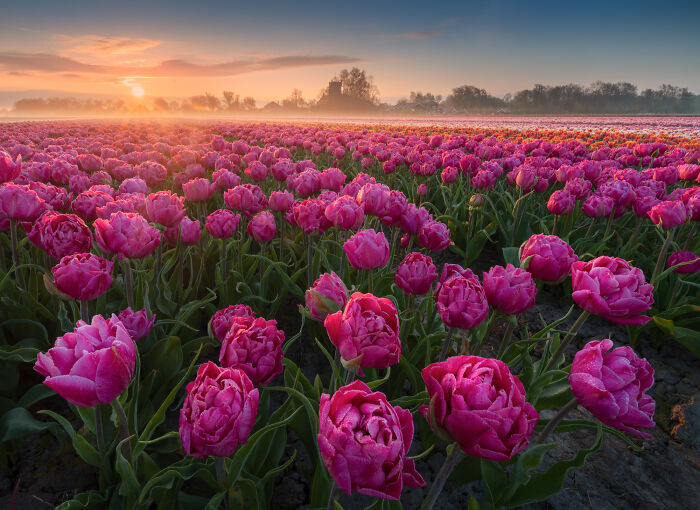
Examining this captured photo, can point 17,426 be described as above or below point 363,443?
below

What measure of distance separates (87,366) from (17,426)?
1.20 m

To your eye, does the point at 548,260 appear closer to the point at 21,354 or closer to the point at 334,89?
the point at 21,354

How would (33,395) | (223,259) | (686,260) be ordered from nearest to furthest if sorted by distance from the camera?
(33,395), (223,259), (686,260)

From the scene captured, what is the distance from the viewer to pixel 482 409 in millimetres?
1098

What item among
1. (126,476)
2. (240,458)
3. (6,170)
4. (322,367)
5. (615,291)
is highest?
(6,170)

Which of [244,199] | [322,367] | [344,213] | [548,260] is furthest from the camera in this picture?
[244,199]

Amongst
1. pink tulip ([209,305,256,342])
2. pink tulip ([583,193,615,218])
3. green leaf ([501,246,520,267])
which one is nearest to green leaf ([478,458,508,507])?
pink tulip ([209,305,256,342])

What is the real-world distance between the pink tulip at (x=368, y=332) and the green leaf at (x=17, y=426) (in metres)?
1.68

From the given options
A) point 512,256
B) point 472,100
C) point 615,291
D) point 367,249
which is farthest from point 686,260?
point 472,100

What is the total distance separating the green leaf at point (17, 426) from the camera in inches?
76.6

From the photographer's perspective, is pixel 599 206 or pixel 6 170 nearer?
pixel 6 170

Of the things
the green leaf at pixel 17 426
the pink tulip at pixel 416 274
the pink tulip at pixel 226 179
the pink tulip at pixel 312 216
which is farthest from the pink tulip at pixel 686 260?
the green leaf at pixel 17 426

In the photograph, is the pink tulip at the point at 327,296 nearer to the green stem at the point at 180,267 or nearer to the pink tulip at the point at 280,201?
the green stem at the point at 180,267

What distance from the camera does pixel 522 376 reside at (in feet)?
7.45
